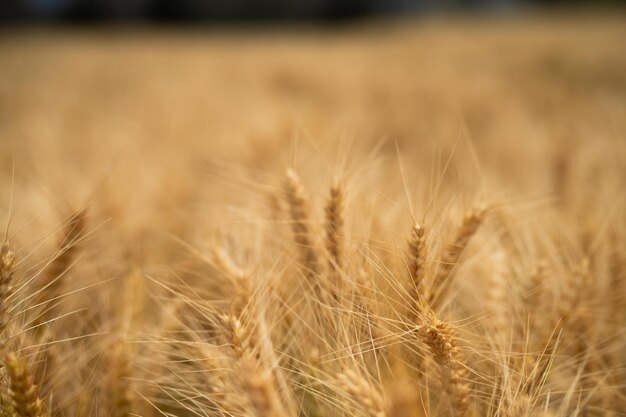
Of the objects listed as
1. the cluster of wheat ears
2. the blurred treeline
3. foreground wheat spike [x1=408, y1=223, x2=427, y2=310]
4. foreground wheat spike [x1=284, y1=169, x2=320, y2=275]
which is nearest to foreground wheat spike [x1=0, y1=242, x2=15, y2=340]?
the cluster of wheat ears

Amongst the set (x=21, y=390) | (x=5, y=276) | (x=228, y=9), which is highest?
(x=228, y=9)

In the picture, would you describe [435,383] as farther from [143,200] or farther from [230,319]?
[143,200]

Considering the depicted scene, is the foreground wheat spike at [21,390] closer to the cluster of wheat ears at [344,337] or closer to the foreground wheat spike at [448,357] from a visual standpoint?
the cluster of wheat ears at [344,337]

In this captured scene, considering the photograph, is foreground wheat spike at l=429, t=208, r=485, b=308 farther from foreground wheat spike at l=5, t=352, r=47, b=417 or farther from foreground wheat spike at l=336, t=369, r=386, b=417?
foreground wheat spike at l=5, t=352, r=47, b=417

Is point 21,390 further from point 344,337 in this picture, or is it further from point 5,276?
point 344,337

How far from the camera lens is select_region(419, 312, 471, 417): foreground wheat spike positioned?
516 mm

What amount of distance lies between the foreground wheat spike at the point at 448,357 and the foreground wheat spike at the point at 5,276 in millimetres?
597

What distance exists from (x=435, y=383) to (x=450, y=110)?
2491mm

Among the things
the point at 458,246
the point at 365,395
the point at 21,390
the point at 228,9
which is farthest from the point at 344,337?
the point at 228,9

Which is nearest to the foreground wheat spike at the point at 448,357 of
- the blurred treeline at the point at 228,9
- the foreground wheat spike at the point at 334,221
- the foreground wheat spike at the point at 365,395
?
the foreground wheat spike at the point at 365,395

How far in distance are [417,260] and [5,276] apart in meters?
0.61

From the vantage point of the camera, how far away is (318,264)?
741mm

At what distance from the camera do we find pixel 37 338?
0.78 meters

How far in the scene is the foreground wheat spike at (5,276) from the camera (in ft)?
1.84
